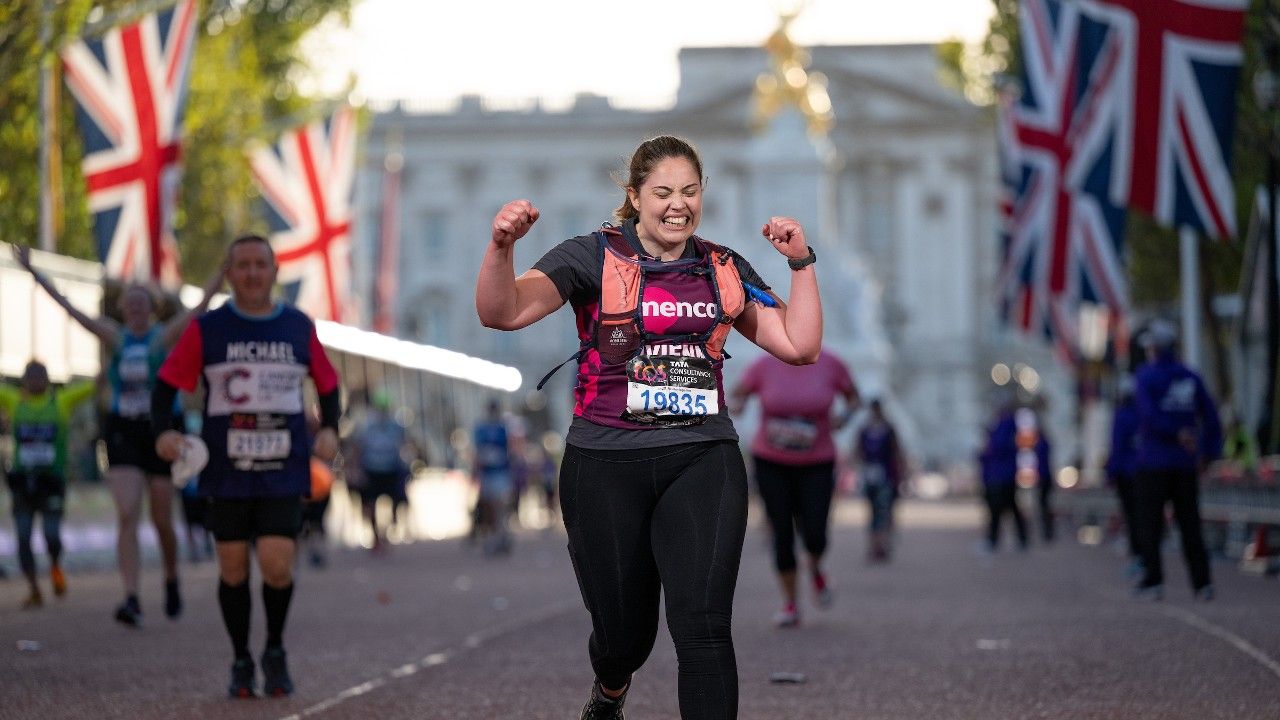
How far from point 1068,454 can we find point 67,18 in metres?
83.0

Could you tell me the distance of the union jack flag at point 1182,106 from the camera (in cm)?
1991

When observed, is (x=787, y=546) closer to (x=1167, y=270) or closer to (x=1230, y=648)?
(x=1230, y=648)

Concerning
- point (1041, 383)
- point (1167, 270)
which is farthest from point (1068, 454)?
point (1167, 270)

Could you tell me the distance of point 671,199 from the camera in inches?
248

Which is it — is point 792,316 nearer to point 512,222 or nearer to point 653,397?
point 653,397

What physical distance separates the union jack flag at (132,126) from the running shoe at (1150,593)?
10.9 meters

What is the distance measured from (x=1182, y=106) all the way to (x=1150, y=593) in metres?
6.00

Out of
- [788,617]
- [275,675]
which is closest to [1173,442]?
[788,617]

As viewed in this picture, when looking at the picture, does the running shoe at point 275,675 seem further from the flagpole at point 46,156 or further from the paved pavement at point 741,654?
the flagpole at point 46,156

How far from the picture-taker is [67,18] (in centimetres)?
2331

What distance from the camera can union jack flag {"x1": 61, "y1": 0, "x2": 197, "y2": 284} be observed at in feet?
73.2

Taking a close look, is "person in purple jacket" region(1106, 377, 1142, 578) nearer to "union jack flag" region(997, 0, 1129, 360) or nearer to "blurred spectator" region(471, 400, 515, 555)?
"union jack flag" region(997, 0, 1129, 360)

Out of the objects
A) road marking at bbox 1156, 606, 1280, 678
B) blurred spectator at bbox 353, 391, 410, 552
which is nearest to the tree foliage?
blurred spectator at bbox 353, 391, 410, 552

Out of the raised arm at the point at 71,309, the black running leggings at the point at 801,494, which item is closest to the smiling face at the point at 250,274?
the raised arm at the point at 71,309
